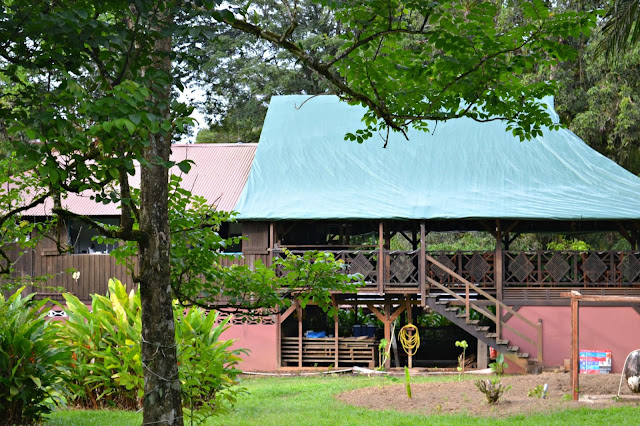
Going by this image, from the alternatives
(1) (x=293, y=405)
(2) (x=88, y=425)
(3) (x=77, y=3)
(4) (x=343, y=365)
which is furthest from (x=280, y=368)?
(3) (x=77, y=3)

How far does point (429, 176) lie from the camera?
61.8 ft

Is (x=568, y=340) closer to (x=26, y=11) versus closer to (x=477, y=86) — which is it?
(x=477, y=86)

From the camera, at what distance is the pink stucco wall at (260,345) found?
1869 cm

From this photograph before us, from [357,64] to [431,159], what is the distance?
13620 millimetres

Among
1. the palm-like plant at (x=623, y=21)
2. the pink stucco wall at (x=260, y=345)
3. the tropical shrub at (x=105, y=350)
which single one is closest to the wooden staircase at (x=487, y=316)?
the pink stucco wall at (x=260, y=345)

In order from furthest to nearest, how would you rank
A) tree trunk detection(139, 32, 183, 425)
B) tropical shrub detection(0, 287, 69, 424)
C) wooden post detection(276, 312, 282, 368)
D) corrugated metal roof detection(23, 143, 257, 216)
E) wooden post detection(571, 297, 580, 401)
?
corrugated metal roof detection(23, 143, 257, 216), wooden post detection(276, 312, 282, 368), wooden post detection(571, 297, 580, 401), tropical shrub detection(0, 287, 69, 424), tree trunk detection(139, 32, 183, 425)

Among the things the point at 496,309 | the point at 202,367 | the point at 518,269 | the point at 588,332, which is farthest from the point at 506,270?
the point at 202,367

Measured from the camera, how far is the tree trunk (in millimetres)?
5425

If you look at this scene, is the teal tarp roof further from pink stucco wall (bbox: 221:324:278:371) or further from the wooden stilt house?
pink stucco wall (bbox: 221:324:278:371)

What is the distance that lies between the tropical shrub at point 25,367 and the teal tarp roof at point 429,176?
878 cm

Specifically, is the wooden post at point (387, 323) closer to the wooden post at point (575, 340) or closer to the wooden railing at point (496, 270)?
the wooden railing at point (496, 270)

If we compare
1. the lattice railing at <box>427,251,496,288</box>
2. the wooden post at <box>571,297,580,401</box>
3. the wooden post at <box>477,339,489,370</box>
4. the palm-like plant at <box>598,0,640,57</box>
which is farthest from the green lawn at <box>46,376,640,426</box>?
the palm-like plant at <box>598,0,640,57</box>

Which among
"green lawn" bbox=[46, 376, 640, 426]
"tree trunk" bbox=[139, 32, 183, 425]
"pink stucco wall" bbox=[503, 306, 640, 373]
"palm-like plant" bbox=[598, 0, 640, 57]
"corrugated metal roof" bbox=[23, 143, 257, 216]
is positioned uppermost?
"palm-like plant" bbox=[598, 0, 640, 57]

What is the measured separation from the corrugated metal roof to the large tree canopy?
41.6 ft
